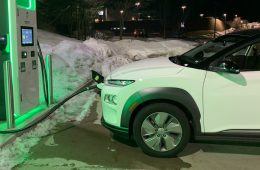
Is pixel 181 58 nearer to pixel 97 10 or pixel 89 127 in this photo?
pixel 89 127

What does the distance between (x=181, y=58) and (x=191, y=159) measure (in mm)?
1491

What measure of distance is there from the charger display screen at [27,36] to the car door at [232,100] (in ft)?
10.9

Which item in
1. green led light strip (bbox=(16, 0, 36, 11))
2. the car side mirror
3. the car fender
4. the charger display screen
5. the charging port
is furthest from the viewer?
green led light strip (bbox=(16, 0, 36, 11))

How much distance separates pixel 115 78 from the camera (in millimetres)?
5734

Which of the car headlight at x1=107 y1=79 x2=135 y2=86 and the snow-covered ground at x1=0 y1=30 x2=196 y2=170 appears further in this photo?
the snow-covered ground at x1=0 y1=30 x2=196 y2=170

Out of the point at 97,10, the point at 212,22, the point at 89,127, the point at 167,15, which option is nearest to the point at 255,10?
the point at 212,22

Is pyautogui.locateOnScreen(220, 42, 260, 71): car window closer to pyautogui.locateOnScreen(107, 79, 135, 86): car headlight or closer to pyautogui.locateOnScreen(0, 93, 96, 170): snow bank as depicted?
pyautogui.locateOnScreen(107, 79, 135, 86): car headlight

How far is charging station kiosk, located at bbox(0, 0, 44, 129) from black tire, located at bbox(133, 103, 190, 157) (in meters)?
2.10

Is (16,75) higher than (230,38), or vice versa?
(230,38)

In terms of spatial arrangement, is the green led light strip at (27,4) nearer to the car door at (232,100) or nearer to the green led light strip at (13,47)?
the green led light strip at (13,47)

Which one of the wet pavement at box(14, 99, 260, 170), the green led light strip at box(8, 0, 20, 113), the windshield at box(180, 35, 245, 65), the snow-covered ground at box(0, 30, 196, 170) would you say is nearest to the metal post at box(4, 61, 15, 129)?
the snow-covered ground at box(0, 30, 196, 170)

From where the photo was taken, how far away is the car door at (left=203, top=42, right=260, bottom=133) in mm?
5254

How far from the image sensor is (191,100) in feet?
17.5

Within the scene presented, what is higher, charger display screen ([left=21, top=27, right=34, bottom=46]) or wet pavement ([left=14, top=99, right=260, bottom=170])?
charger display screen ([left=21, top=27, right=34, bottom=46])
